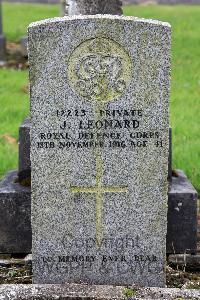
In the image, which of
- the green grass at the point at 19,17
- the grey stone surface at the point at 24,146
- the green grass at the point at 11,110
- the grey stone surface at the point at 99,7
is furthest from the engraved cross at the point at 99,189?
the green grass at the point at 19,17

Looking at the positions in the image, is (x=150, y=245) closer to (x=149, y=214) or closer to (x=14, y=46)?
(x=149, y=214)

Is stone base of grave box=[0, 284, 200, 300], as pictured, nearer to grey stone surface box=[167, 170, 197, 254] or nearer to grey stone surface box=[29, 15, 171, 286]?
grey stone surface box=[29, 15, 171, 286]

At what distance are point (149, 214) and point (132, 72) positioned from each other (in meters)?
0.86

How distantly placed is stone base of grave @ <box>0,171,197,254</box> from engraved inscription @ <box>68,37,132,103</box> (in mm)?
1240

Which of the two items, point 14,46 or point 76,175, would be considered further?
point 14,46

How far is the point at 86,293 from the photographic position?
431cm

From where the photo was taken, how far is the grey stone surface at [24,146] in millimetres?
5406

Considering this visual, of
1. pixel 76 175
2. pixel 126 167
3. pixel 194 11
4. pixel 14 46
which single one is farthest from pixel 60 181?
pixel 194 11

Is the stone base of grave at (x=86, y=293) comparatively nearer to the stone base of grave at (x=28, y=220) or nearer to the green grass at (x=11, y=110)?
the stone base of grave at (x=28, y=220)

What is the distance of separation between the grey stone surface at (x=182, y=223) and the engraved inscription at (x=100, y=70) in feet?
4.11

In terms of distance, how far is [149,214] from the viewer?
4559 millimetres

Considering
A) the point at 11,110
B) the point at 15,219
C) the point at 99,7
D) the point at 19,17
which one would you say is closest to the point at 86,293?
the point at 15,219

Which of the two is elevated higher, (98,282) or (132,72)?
(132,72)

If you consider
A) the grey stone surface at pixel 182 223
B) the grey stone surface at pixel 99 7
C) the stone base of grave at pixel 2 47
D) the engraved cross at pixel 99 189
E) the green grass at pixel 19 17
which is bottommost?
the grey stone surface at pixel 182 223
